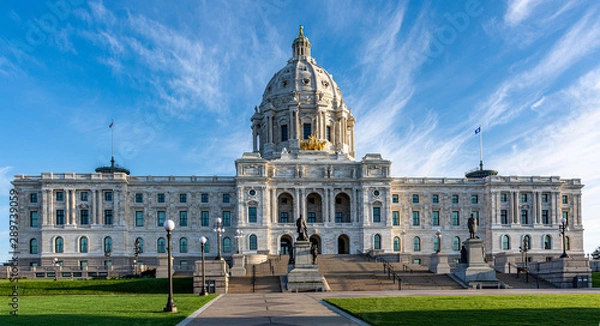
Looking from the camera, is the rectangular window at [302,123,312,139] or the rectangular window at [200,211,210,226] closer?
the rectangular window at [200,211,210,226]

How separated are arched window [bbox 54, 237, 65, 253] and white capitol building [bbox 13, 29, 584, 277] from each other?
134 millimetres

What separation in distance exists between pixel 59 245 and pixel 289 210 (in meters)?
31.4

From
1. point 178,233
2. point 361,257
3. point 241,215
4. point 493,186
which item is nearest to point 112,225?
point 178,233

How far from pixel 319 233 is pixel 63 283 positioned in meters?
42.7

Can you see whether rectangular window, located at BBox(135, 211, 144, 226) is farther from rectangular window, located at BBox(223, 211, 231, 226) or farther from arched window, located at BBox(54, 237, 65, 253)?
rectangular window, located at BBox(223, 211, 231, 226)

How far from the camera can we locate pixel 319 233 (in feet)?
262

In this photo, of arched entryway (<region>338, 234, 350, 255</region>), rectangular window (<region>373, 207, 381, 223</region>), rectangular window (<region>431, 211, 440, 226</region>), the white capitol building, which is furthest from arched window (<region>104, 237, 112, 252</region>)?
rectangular window (<region>431, 211, 440, 226</region>)

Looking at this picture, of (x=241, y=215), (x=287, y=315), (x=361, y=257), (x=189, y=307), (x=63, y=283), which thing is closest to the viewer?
(x=287, y=315)

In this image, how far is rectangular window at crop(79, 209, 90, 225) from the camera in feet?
262

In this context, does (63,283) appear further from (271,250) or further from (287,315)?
(271,250)

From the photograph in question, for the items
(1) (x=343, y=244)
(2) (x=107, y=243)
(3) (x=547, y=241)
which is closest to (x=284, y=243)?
(1) (x=343, y=244)

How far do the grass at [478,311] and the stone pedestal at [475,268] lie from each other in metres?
14.0

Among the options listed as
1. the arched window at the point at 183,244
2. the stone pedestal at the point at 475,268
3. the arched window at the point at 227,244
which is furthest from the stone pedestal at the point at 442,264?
the arched window at the point at 183,244

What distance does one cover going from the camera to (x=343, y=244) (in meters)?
82.6
